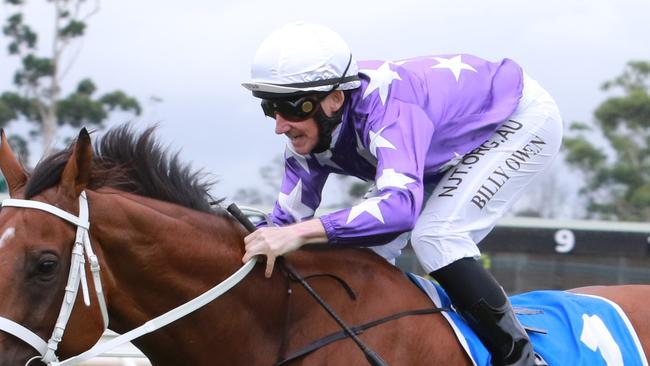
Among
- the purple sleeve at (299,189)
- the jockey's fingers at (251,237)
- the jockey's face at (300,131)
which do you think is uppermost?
the jockey's face at (300,131)

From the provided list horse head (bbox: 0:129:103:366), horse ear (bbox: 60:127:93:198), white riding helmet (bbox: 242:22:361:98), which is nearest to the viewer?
horse head (bbox: 0:129:103:366)

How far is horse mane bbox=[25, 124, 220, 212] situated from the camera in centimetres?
335

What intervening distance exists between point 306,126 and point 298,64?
24 centimetres

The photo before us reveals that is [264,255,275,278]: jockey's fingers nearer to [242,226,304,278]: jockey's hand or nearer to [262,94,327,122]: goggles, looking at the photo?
[242,226,304,278]: jockey's hand

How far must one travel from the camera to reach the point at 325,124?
3.62 metres

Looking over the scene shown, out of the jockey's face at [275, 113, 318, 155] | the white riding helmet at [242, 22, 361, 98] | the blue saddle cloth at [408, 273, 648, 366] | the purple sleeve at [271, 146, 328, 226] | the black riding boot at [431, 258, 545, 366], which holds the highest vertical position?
the white riding helmet at [242, 22, 361, 98]

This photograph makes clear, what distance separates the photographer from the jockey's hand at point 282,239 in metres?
3.31

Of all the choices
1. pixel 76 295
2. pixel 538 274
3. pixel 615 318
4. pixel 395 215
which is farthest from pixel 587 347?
pixel 538 274

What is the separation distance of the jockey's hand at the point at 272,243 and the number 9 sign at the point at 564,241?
325 inches

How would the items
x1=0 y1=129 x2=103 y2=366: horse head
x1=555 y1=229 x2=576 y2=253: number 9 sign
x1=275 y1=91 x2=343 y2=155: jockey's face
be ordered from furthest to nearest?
x1=555 y1=229 x2=576 y2=253: number 9 sign → x1=275 y1=91 x2=343 y2=155: jockey's face → x1=0 y1=129 x2=103 y2=366: horse head

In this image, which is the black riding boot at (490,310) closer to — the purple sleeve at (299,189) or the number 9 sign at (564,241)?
the purple sleeve at (299,189)

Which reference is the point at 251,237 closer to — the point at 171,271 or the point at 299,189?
the point at 171,271

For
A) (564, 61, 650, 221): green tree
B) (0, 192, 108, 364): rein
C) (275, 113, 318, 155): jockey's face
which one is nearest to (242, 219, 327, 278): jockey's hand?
(275, 113, 318, 155): jockey's face

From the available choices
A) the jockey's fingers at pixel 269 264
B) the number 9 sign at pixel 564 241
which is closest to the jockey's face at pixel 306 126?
the jockey's fingers at pixel 269 264
